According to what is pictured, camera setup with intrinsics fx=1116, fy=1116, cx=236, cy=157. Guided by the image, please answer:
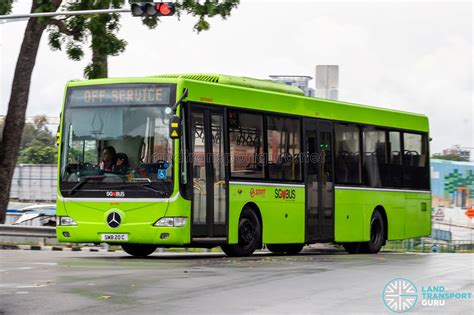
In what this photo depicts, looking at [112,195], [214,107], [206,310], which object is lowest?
[206,310]

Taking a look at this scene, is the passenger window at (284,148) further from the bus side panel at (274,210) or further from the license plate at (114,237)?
the license plate at (114,237)

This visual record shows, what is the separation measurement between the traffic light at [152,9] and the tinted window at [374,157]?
573 centimetres

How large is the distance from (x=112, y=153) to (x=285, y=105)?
5062 mm

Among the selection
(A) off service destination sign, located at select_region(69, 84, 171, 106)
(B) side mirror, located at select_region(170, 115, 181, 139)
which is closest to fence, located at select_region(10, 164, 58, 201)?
(A) off service destination sign, located at select_region(69, 84, 171, 106)

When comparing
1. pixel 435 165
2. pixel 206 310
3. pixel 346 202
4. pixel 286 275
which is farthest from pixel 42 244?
pixel 435 165

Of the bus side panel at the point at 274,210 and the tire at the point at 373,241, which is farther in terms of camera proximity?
the tire at the point at 373,241

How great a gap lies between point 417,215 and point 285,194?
7421 millimetres

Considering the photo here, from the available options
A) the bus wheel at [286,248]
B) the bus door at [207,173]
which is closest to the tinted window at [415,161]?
the bus wheel at [286,248]

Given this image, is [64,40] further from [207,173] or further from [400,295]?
[400,295]

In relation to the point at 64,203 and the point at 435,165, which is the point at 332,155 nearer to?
the point at 64,203

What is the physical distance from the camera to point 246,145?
2277cm

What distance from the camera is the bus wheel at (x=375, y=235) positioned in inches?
1117

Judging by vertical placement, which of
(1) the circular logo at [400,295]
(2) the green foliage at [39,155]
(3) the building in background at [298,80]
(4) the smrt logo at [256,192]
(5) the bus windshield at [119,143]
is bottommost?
(1) the circular logo at [400,295]

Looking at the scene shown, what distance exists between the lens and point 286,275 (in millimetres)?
16859
